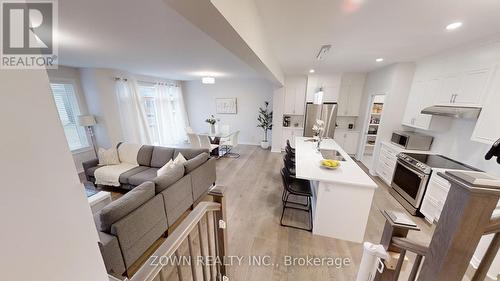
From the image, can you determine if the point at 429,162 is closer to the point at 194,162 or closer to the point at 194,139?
the point at 194,162

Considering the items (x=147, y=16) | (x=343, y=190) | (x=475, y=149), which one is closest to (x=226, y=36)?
(x=147, y=16)

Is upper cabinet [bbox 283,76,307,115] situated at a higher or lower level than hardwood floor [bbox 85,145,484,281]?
higher

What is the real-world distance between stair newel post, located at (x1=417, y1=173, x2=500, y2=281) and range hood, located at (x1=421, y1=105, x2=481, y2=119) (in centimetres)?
251

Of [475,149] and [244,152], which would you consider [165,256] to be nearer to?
[475,149]

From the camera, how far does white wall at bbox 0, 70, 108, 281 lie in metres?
0.29

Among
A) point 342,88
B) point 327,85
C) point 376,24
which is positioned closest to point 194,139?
point 327,85

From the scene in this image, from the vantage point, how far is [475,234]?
70 centimetres

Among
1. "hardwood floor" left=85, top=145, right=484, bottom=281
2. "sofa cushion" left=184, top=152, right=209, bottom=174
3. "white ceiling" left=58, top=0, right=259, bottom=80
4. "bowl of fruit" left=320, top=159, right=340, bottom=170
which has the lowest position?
"hardwood floor" left=85, top=145, right=484, bottom=281

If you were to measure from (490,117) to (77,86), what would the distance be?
726 cm

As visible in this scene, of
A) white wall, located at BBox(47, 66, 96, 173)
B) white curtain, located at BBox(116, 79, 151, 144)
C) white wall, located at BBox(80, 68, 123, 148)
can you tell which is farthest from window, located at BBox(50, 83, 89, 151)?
white curtain, located at BBox(116, 79, 151, 144)

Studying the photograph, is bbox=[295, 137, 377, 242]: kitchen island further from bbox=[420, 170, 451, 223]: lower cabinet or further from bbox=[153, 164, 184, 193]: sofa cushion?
bbox=[153, 164, 184, 193]: sofa cushion

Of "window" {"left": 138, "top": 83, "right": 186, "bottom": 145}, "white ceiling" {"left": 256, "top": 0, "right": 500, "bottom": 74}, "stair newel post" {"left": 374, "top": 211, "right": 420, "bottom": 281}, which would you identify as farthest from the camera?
"window" {"left": 138, "top": 83, "right": 186, "bottom": 145}

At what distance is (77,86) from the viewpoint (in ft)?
13.5

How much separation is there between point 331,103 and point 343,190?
3634mm
